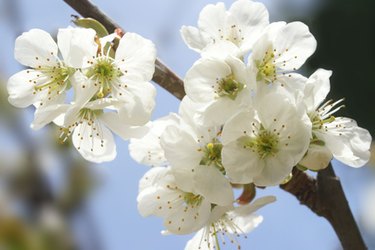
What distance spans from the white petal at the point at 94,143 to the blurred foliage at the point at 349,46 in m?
3.91

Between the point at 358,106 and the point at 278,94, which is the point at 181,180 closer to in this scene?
the point at 278,94

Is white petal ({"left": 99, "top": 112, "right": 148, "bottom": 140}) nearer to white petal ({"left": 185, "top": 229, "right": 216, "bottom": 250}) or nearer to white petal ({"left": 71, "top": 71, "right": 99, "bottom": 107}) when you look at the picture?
white petal ({"left": 71, "top": 71, "right": 99, "bottom": 107})

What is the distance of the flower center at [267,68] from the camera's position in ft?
1.89

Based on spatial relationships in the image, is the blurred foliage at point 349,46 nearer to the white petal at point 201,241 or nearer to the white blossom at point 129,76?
the white petal at point 201,241

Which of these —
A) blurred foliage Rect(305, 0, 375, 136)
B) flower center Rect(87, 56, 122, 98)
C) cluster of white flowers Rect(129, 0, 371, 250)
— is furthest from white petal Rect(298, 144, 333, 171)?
blurred foliage Rect(305, 0, 375, 136)

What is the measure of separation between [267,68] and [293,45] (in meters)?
0.06

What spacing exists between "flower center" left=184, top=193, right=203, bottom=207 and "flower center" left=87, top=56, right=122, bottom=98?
0.14m

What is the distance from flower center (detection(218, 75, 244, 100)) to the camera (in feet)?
1.88

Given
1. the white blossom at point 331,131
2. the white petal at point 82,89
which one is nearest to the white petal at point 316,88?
the white blossom at point 331,131

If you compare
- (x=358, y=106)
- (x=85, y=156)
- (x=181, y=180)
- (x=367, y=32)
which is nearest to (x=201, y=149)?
(x=181, y=180)

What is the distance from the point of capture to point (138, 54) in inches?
23.0

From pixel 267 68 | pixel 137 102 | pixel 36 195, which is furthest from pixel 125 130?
pixel 36 195

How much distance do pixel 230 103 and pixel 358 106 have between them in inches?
161

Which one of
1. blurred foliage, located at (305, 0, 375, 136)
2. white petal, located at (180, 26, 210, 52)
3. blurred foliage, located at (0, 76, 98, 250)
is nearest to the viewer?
white petal, located at (180, 26, 210, 52)
